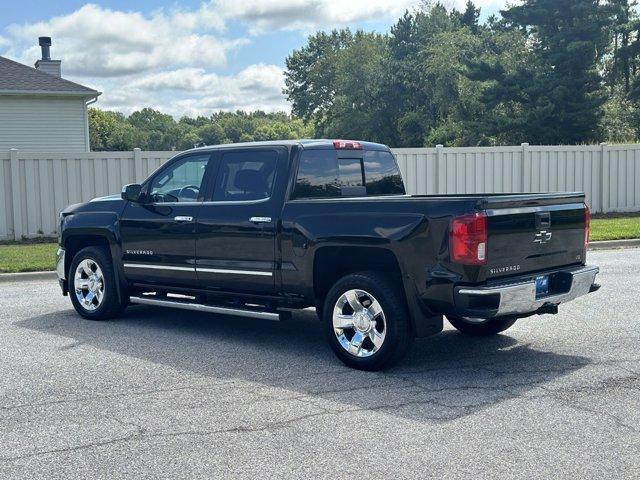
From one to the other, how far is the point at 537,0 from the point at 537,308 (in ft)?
134

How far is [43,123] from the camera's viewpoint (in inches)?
1152

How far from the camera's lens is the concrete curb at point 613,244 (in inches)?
640

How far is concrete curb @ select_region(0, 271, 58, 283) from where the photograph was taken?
12922 mm

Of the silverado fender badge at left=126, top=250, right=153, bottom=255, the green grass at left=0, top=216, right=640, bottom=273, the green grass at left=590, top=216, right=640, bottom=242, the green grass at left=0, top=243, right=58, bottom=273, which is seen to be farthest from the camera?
the green grass at left=590, top=216, right=640, bottom=242

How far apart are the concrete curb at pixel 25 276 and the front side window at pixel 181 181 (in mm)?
5267

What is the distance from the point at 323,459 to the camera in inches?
183

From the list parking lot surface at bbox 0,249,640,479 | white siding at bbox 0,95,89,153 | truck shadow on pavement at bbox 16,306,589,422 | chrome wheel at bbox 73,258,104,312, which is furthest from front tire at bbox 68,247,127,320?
white siding at bbox 0,95,89,153

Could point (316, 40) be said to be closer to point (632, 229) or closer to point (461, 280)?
point (632, 229)

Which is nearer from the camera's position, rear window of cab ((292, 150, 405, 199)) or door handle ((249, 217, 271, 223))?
door handle ((249, 217, 271, 223))

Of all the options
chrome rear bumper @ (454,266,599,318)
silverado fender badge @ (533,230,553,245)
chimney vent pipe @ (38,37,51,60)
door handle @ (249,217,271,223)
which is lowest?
chrome rear bumper @ (454,266,599,318)

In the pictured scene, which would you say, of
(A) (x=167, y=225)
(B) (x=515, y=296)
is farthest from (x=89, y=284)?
(B) (x=515, y=296)

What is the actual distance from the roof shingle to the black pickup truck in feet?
67.8

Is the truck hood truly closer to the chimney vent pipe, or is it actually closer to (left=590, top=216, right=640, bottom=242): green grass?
(left=590, top=216, right=640, bottom=242): green grass

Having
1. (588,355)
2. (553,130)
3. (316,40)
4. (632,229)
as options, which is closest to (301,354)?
(588,355)
